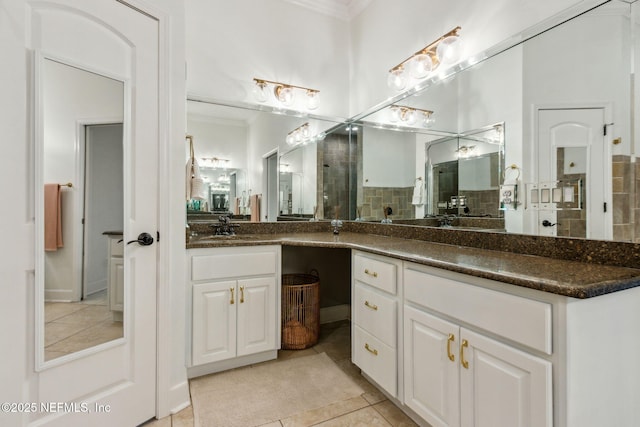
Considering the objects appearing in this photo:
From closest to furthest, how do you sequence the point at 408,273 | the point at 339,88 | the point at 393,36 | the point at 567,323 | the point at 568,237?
the point at 567,323
the point at 568,237
the point at 408,273
the point at 393,36
the point at 339,88

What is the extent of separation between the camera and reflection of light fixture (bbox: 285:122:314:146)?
284 centimetres

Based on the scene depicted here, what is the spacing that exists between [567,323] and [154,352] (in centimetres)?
180

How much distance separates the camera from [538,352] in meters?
0.94

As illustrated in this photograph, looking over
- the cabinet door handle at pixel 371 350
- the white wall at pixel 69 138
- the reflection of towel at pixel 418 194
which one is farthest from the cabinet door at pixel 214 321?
the reflection of towel at pixel 418 194

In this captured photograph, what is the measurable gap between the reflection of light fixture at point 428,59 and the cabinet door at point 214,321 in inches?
77.0

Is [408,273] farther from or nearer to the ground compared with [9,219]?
nearer to the ground

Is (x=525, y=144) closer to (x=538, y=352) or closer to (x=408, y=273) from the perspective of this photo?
(x=408, y=273)

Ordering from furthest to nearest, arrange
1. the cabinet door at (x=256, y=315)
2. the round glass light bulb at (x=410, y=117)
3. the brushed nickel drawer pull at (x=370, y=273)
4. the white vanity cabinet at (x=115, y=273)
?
the round glass light bulb at (x=410, y=117), the cabinet door at (x=256, y=315), the brushed nickel drawer pull at (x=370, y=273), the white vanity cabinet at (x=115, y=273)

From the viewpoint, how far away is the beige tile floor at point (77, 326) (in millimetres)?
1261

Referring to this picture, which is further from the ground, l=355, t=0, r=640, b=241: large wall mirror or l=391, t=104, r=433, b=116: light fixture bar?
l=391, t=104, r=433, b=116: light fixture bar

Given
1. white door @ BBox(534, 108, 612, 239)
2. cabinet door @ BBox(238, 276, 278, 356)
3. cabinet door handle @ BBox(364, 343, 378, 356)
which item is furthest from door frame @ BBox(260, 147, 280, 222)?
white door @ BBox(534, 108, 612, 239)

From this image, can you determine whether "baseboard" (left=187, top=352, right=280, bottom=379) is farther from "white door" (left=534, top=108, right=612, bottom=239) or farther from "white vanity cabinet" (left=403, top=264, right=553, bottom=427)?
"white door" (left=534, top=108, right=612, bottom=239)

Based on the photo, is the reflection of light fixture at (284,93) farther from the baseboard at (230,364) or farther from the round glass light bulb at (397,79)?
the baseboard at (230,364)

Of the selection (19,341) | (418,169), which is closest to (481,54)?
(418,169)
